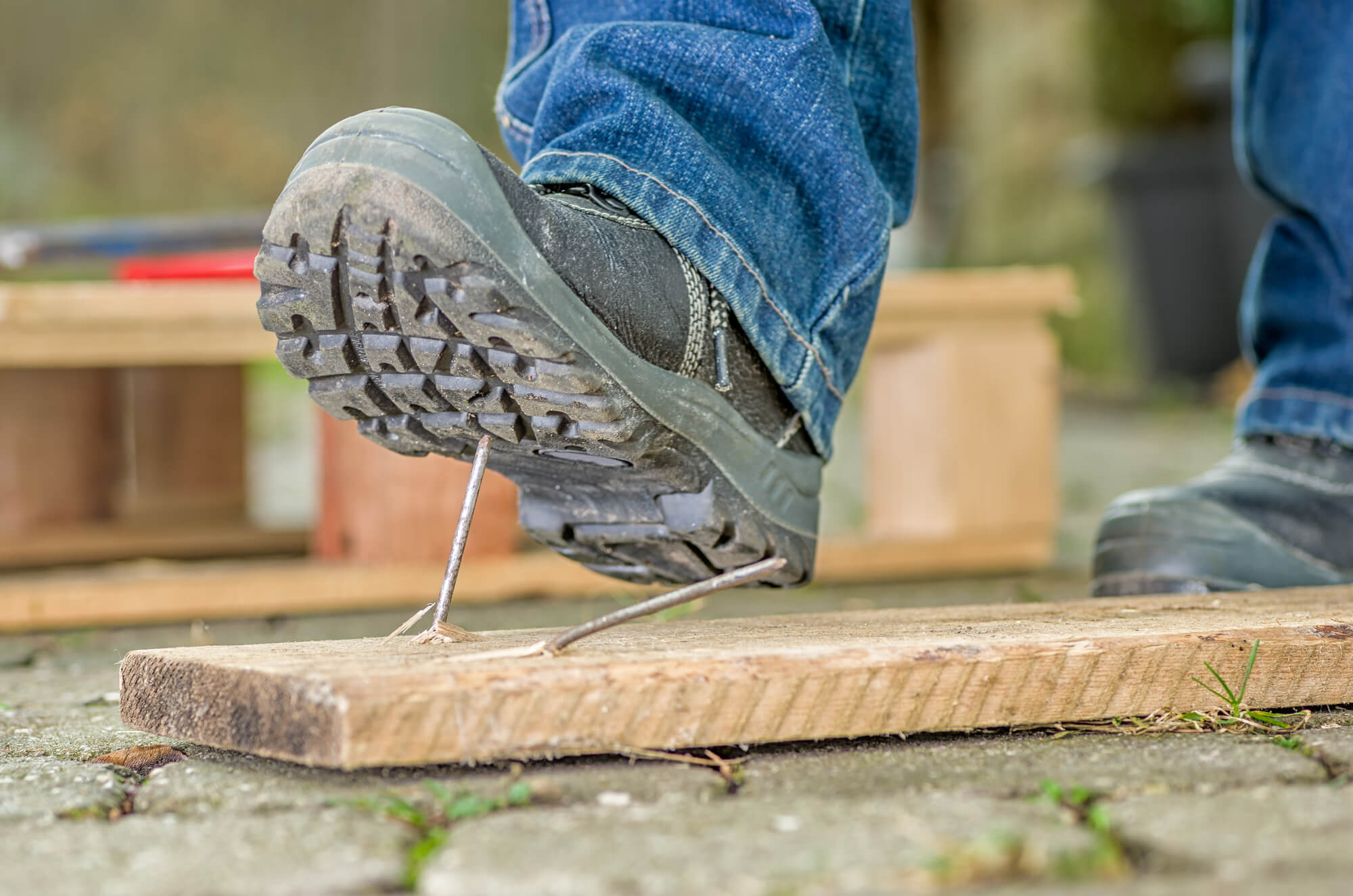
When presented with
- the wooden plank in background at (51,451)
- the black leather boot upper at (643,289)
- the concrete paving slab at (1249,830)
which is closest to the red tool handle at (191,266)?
the wooden plank in background at (51,451)

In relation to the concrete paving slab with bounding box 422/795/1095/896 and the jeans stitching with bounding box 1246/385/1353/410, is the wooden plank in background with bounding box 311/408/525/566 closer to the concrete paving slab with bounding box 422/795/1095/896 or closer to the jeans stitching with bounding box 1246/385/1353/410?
the jeans stitching with bounding box 1246/385/1353/410

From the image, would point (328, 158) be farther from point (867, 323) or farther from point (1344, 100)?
point (1344, 100)

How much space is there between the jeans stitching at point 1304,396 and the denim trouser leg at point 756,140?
1.64 ft

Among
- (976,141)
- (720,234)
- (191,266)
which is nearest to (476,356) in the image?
(720,234)

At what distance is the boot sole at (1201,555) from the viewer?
1.38 m

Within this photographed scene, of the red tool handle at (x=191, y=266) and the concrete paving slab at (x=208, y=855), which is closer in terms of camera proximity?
the concrete paving slab at (x=208, y=855)

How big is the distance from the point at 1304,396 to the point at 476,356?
920 millimetres

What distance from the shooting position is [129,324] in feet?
5.73

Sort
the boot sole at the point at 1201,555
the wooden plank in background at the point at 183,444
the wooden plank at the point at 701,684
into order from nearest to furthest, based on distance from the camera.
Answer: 1. the wooden plank at the point at 701,684
2. the boot sole at the point at 1201,555
3. the wooden plank in background at the point at 183,444

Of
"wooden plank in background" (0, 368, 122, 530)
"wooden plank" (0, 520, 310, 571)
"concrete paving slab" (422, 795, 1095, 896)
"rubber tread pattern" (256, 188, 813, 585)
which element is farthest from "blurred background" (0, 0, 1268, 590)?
"concrete paving slab" (422, 795, 1095, 896)

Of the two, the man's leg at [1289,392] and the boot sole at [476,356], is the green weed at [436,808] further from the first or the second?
the man's leg at [1289,392]

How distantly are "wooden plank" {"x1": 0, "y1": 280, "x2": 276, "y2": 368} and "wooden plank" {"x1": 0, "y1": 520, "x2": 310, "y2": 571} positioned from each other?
48 centimetres

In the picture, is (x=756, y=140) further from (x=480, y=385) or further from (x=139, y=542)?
(x=139, y=542)

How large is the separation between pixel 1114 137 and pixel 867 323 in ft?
17.6
